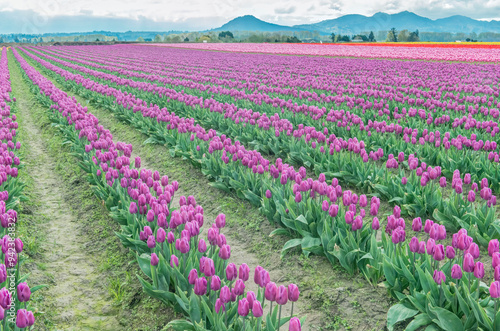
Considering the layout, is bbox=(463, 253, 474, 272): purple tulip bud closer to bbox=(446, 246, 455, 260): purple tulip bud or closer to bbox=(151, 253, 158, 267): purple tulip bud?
bbox=(446, 246, 455, 260): purple tulip bud

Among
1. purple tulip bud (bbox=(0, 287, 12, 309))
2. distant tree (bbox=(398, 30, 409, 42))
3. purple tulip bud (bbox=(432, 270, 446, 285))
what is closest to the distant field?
purple tulip bud (bbox=(432, 270, 446, 285))

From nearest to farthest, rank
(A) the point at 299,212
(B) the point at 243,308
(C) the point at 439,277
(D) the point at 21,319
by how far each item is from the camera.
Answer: (D) the point at 21,319, (B) the point at 243,308, (C) the point at 439,277, (A) the point at 299,212

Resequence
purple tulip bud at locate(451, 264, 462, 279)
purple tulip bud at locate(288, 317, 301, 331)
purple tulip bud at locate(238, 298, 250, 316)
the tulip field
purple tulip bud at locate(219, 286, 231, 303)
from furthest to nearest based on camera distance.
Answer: the tulip field < purple tulip bud at locate(451, 264, 462, 279) < purple tulip bud at locate(219, 286, 231, 303) < purple tulip bud at locate(238, 298, 250, 316) < purple tulip bud at locate(288, 317, 301, 331)

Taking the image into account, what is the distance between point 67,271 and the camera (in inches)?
204

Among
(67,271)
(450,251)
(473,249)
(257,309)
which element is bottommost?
(67,271)

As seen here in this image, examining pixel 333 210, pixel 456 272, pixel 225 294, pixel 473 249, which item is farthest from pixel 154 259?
pixel 473 249

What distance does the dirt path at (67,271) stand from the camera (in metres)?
4.30

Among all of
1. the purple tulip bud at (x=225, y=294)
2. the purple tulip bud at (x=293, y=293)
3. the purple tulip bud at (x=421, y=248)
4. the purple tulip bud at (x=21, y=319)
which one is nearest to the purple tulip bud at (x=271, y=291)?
the purple tulip bud at (x=293, y=293)

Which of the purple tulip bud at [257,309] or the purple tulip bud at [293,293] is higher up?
the purple tulip bud at [293,293]

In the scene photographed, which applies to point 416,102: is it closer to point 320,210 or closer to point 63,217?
point 320,210

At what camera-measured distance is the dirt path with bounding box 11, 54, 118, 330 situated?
430 centimetres

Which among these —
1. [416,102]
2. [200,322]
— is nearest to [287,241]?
[200,322]

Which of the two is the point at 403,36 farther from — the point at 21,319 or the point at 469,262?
the point at 21,319

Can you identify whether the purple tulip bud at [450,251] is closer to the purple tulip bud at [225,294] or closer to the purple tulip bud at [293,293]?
the purple tulip bud at [293,293]
